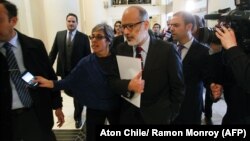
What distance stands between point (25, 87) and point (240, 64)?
4.55 ft

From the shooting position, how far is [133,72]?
174 centimetres

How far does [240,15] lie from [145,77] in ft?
2.18

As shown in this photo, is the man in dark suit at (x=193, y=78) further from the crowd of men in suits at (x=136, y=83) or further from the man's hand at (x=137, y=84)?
the man's hand at (x=137, y=84)

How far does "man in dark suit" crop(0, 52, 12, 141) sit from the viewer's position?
5.60ft

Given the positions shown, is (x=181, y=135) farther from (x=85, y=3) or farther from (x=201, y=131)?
(x=85, y=3)

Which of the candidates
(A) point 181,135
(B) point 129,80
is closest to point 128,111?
(B) point 129,80

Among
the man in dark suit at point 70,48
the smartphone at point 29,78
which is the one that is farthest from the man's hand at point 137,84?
the man in dark suit at point 70,48

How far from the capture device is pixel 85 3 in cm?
1053

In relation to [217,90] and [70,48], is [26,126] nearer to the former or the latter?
[217,90]

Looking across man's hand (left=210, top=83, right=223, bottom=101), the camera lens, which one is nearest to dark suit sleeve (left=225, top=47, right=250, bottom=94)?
the camera lens

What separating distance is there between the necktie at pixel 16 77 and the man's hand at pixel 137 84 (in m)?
0.74

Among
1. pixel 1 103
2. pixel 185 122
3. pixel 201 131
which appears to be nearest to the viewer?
pixel 201 131

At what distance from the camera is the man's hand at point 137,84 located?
5.42 ft

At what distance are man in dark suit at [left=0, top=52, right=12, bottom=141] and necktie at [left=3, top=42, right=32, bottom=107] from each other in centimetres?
7
